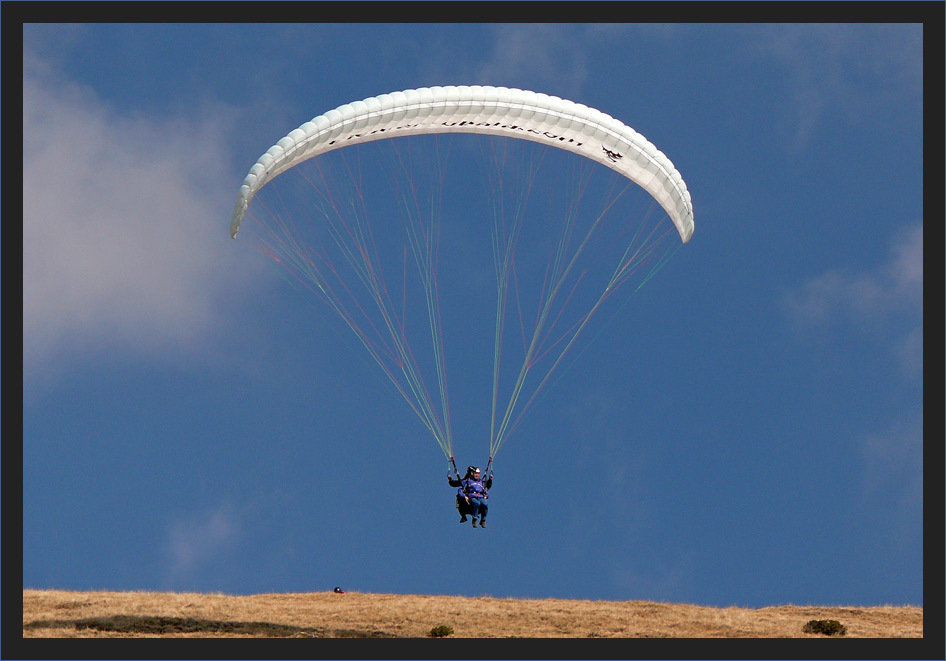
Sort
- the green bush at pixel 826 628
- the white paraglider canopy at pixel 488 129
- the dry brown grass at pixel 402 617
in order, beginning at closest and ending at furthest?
the white paraglider canopy at pixel 488 129
the dry brown grass at pixel 402 617
the green bush at pixel 826 628

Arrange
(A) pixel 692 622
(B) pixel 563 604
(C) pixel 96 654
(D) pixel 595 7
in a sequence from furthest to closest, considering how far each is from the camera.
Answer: (B) pixel 563 604, (A) pixel 692 622, (D) pixel 595 7, (C) pixel 96 654

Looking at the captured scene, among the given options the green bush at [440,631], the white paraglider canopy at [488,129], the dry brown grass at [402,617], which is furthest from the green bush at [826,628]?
the white paraglider canopy at [488,129]

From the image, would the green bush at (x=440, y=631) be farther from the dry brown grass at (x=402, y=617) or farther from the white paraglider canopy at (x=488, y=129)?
the white paraglider canopy at (x=488, y=129)

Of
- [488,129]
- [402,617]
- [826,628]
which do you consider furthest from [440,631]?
[488,129]

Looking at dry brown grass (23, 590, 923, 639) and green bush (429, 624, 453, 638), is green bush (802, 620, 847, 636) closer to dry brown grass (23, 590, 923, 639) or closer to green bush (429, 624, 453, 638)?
dry brown grass (23, 590, 923, 639)

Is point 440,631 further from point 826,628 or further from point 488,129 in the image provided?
point 488,129

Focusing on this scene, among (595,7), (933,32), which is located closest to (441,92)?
(595,7)

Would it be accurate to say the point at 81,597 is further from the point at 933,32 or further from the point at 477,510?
the point at 933,32

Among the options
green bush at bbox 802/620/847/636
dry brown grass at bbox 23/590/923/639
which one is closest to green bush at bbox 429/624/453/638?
dry brown grass at bbox 23/590/923/639
